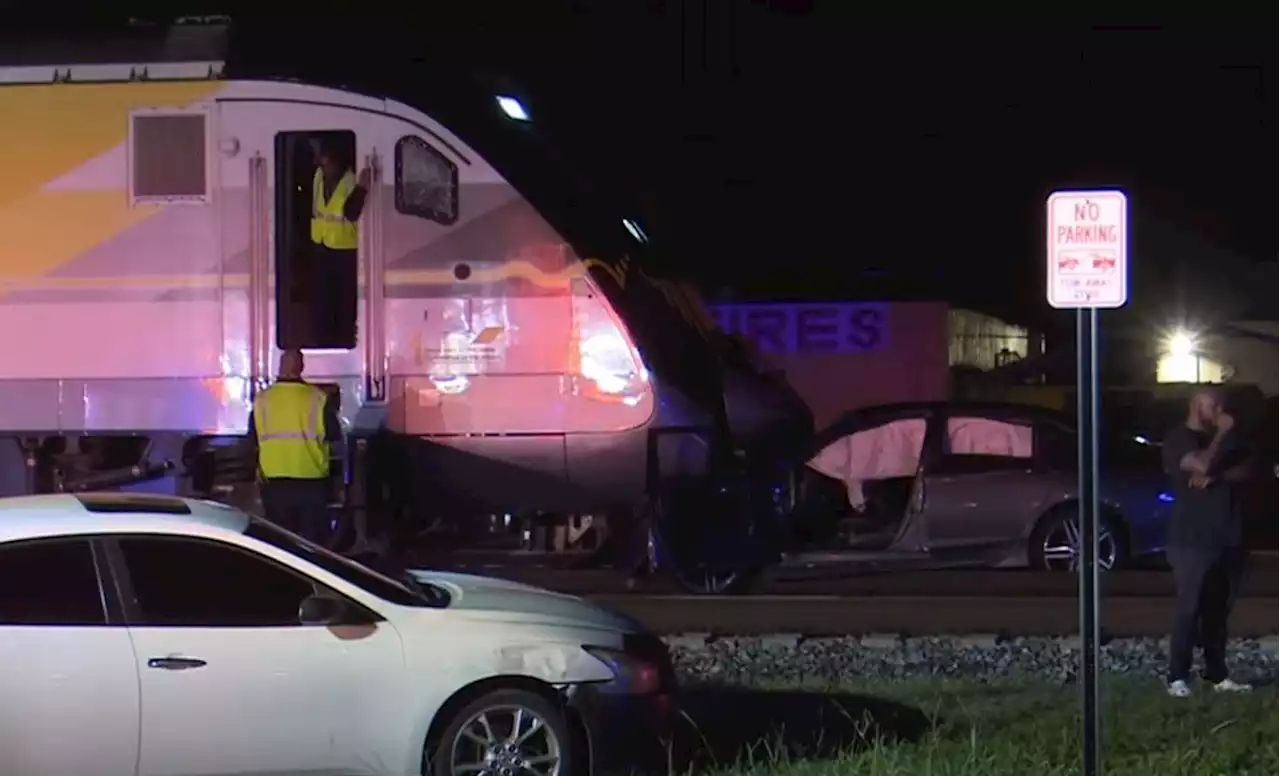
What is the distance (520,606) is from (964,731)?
7.63 ft

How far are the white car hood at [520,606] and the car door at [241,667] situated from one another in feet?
1.69

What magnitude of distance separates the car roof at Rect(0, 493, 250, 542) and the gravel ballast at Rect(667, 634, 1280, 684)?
139 inches

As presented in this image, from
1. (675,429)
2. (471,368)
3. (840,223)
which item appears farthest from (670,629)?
(840,223)

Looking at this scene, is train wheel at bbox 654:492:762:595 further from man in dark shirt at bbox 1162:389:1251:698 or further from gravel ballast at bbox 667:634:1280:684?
man in dark shirt at bbox 1162:389:1251:698

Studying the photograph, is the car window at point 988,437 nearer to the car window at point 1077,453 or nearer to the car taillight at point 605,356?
the car window at point 1077,453

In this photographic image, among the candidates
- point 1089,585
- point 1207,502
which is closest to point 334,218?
point 1207,502

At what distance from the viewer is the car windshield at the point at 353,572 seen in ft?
24.8

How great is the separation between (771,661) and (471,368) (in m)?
3.11

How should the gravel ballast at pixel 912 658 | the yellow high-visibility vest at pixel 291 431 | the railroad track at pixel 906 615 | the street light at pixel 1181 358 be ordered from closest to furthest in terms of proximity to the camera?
the gravel ballast at pixel 912 658 < the yellow high-visibility vest at pixel 291 431 < the railroad track at pixel 906 615 < the street light at pixel 1181 358

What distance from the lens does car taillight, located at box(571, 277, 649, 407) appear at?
12.3 m

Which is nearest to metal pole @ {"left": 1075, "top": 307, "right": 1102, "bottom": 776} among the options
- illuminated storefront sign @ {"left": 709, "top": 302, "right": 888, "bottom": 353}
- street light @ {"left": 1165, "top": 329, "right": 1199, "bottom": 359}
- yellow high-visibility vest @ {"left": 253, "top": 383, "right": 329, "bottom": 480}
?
yellow high-visibility vest @ {"left": 253, "top": 383, "right": 329, "bottom": 480}

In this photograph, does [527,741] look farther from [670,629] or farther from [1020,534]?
[1020,534]

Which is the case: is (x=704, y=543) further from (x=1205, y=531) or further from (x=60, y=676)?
(x=60, y=676)

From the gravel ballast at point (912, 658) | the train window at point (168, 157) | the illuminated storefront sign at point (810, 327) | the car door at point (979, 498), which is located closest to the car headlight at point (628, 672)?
the gravel ballast at point (912, 658)
